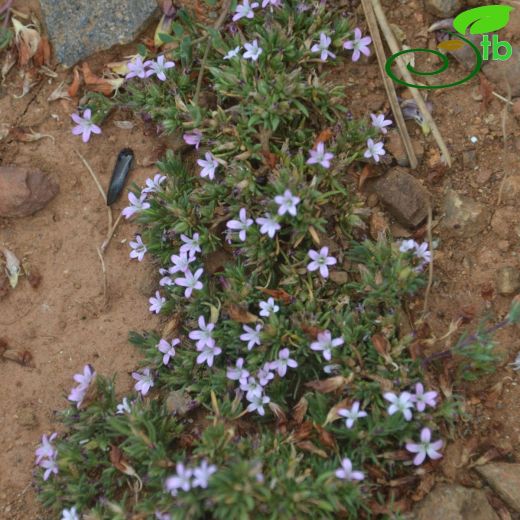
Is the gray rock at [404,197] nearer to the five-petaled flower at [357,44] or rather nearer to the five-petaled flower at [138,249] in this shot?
the five-petaled flower at [357,44]

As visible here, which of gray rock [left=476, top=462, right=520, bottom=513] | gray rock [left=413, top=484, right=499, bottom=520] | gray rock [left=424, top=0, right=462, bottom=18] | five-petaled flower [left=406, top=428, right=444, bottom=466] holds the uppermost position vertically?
gray rock [left=424, top=0, right=462, bottom=18]

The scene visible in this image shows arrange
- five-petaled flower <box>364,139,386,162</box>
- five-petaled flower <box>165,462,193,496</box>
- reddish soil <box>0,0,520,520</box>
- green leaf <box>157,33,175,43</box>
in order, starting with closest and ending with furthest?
five-petaled flower <box>165,462,193,496</box>
reddish soil <box>0,0,520,520</box>
five-petaled flower <box>364,139,386,162</box>
green leaf <box>157,33,175,43</box>

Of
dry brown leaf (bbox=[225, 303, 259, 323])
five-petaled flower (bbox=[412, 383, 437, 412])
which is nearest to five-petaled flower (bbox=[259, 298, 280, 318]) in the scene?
dry brown leaf (bbox=[225, 303, 259, 323])

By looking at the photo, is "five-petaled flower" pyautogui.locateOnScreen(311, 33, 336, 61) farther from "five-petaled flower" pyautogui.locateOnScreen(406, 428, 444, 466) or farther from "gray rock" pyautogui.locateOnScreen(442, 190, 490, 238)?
"five-petaled flower" pyautogui.locateOnScreen(406, 428, 444, 466)

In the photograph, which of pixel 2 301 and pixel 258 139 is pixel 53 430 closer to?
pixel 2 301

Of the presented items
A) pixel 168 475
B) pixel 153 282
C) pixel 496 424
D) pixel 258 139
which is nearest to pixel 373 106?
pixel 258 139

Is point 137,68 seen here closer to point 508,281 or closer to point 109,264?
point 109,264

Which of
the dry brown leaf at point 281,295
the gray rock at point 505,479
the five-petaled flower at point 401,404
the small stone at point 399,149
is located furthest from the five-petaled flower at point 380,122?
the gray rock at point 505,479
